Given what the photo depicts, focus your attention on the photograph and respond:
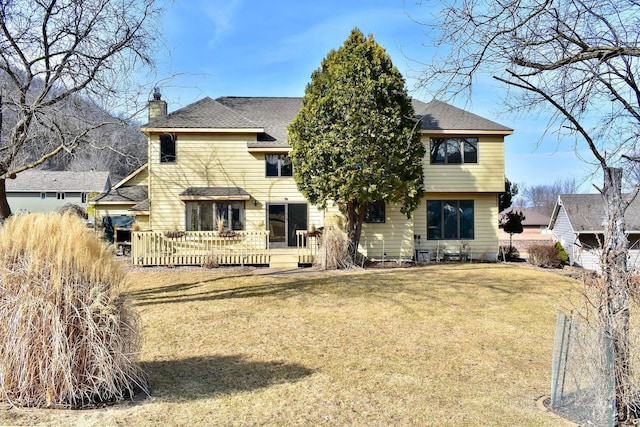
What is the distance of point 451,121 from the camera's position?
59.2ft

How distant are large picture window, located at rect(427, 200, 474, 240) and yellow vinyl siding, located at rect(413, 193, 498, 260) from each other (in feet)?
0.54

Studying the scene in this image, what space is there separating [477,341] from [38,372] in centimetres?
588

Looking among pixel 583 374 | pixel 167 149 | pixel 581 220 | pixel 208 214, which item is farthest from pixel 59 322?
pixel 581 220

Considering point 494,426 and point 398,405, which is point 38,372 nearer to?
point 398,405

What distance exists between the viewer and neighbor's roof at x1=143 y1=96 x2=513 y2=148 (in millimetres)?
17109

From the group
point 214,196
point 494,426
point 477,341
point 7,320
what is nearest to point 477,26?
point 494,426

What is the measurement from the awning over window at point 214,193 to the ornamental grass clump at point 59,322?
1213 cm

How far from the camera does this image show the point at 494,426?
4.00m

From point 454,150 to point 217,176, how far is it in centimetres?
965

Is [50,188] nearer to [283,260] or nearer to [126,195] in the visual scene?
[126,195]

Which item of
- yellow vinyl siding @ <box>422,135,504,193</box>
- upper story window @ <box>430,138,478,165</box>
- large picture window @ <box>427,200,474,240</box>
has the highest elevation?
upper story window @ <box>430,138,478,165</box>

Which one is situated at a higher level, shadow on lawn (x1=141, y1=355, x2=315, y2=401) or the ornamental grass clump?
the ornamental grass clump

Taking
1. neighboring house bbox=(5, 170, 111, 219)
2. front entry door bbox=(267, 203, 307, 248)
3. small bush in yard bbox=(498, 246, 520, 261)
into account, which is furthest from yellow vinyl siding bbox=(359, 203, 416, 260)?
neighboring house bbox=(5, 170, 111, 219)

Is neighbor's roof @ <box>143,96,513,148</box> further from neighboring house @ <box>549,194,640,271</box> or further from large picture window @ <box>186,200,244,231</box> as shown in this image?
neighboring house @ <box>549,194,640,271</box>
